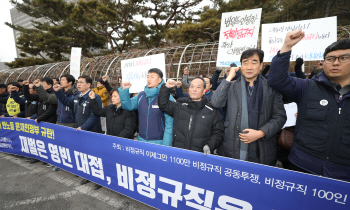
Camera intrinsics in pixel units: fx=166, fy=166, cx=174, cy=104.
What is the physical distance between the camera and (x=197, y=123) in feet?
7.02

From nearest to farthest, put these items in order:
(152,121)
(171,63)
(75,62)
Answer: (152,121), (75,62), (171,63)

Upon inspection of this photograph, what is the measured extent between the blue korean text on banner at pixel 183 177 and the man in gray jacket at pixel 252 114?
281 millimetres

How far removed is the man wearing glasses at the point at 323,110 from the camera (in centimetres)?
142

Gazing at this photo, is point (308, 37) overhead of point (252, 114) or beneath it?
overhead

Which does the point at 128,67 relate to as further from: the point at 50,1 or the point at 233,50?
the point at 50,1

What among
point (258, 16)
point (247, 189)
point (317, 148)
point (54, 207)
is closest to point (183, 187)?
point (247, 189)

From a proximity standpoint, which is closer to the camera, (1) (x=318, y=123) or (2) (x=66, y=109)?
(1) (x=318, y=123)

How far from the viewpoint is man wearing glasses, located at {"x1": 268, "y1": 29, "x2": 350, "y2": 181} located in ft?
4.67

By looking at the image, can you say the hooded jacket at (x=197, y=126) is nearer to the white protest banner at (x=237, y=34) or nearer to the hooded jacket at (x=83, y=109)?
the white protest banner at (x=237, y=34)

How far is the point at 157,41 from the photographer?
13.3 m

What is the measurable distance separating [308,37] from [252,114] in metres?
2.68

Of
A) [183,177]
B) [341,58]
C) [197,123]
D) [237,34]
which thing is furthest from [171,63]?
A: [341,58]

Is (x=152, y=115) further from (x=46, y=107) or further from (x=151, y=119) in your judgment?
(x=46, y=107)

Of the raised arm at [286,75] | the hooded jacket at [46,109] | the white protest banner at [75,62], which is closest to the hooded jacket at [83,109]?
the hooded jacket at [46,109]
